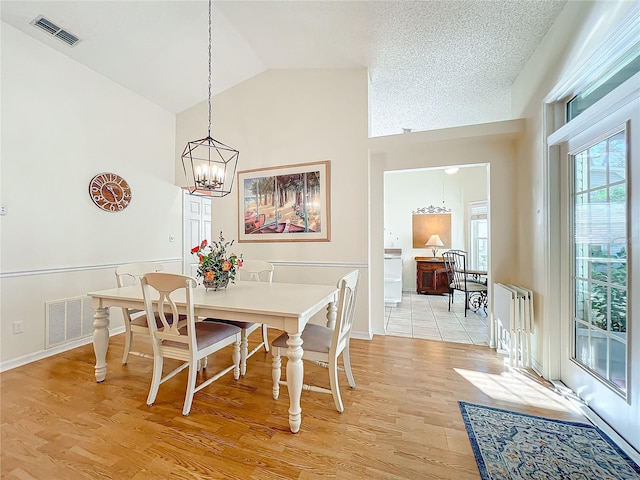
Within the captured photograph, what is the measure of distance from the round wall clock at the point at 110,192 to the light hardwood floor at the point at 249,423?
1.78 m

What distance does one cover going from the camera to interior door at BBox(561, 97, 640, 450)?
4.99 feet

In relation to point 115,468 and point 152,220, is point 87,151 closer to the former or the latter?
point 152,220

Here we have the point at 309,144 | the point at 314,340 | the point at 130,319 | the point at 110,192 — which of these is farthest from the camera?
the point at 309,144

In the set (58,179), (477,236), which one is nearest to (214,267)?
(58,179)

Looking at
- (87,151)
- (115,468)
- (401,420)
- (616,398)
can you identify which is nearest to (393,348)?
(401,420)

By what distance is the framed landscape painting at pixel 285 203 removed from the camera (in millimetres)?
3418

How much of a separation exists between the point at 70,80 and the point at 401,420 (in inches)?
179

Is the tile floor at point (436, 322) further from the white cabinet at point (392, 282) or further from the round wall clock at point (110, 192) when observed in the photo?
the round wall clock at point (110, 192)

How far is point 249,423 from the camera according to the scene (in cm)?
174

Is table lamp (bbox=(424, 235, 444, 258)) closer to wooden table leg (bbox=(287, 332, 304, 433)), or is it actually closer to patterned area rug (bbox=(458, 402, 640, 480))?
patterned area rug (bbox=(458, 402, 640, 480))

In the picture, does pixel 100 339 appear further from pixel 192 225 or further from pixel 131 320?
pixel 192 225

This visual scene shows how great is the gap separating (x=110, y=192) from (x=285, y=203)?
2156mm

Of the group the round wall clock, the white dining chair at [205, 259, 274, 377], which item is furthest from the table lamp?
the round wall clock

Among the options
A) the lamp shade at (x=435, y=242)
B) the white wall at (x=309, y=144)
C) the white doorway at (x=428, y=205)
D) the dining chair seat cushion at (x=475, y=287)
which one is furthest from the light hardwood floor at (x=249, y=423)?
the lamp shade at (x=435, y=242)
